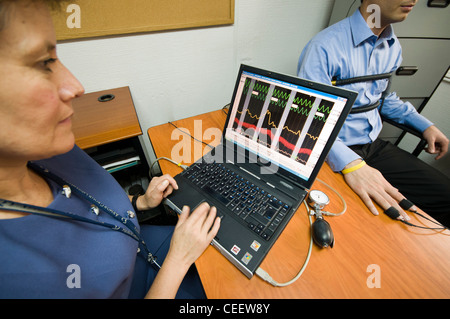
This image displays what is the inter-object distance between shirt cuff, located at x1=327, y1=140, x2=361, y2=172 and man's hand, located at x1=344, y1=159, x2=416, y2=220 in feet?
0.14

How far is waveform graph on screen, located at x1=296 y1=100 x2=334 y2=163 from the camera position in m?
0.51

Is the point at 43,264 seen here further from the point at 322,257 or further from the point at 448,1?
the point at 448,1

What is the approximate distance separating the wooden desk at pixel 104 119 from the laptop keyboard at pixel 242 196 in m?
0.40

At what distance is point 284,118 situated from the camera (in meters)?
0.61

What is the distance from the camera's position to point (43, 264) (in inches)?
14.1

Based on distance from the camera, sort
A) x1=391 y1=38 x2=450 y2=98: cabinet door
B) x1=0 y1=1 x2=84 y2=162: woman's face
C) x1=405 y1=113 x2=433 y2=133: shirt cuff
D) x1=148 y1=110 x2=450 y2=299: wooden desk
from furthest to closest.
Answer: x1=391 y1=38 x2=450 y2=98: cabinet door
x1=405 y1=113 x2=433 y2=133: shirt cuff
x1=148 y1=110 x2=450 y2=299: wooden desk
x1=0 y1=1 x2=84 y2=162: woman's face

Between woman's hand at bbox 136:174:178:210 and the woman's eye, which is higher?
the woman's eye

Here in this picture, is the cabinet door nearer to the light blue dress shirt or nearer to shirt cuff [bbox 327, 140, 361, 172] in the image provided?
the light blue dress shirt

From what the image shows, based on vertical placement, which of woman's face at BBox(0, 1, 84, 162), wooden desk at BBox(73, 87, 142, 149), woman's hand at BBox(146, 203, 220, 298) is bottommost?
woman's hand at BBox(146, 203, 220, 298)

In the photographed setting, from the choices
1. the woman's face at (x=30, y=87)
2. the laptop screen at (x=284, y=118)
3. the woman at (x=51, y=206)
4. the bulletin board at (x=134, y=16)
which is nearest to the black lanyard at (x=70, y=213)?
the woman at (x=51, y=206)

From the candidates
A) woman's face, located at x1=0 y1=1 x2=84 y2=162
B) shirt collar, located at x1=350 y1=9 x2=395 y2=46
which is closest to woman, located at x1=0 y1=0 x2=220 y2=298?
woman's face, located at x1=0 y1=1 x2=84 y2=162

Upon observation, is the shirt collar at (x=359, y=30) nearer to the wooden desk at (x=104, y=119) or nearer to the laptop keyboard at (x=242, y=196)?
the laptop keyboard at (x=242, y=196)

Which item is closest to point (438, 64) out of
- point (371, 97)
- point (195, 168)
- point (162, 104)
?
point (371, 97)
